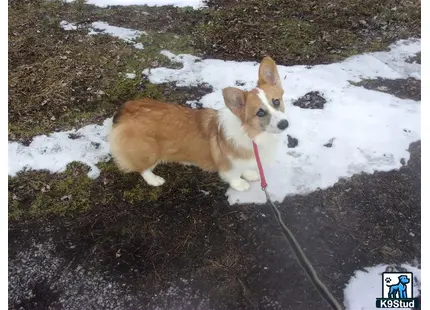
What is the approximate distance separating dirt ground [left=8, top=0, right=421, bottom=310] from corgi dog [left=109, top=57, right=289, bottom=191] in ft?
0.95

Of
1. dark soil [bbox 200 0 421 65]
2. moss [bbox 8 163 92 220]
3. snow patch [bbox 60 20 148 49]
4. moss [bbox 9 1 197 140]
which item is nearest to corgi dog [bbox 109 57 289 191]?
moss [bbox 8 163 92 220]

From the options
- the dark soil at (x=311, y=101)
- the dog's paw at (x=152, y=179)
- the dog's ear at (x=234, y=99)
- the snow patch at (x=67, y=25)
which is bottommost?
the dog's paw at (x=152, y=179)

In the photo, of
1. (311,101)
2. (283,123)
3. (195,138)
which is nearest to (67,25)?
(195,138)

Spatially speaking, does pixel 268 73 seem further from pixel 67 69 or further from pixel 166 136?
pixel 67 69

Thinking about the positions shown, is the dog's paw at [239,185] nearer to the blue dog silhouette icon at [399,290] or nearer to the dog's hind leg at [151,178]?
the dog's hind leg at [151,178]

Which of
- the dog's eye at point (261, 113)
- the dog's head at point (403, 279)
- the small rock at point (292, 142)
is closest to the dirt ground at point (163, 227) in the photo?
the dog's head at point (403, 279)

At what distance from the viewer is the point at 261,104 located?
295 centimetres

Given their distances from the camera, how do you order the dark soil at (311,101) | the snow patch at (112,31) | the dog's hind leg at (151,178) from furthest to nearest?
the snow patch at (112,31) → the dark soil at (311,101) → the dog's hind leg at (151,178)

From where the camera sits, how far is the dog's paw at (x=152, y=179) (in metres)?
3.77

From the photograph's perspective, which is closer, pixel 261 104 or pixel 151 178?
pixel 261 104

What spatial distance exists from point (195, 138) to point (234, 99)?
704 millimetres

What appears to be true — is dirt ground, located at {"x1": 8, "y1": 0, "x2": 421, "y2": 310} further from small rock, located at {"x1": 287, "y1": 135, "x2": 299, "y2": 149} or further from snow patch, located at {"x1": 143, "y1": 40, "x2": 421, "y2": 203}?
small rock, located at {"x1": 287, "y1": 135, "x2": 299, "y2": 149}

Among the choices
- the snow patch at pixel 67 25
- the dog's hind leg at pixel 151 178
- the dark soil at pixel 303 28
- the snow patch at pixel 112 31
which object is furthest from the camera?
the snow patch at pixel 67 25

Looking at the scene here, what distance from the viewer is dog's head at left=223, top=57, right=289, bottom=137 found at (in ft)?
9.63
